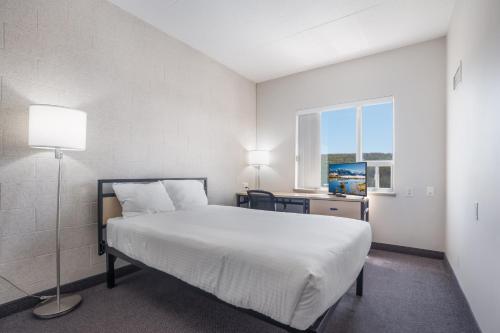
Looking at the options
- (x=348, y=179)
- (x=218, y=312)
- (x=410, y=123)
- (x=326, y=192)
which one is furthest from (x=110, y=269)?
(x=410, y=123)

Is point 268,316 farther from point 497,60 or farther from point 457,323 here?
point 497,60

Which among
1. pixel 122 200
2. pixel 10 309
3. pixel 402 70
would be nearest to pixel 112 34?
pixel 122 200

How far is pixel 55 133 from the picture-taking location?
71.3 inches

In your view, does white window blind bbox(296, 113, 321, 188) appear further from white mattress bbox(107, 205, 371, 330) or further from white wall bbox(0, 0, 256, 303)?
white mattress bbox(107, 205, 371, 330)

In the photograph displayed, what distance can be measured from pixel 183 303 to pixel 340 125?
332cm

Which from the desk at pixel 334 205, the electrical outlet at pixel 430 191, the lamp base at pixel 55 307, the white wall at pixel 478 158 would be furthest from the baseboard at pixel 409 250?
the lamp base at pixel 55 307

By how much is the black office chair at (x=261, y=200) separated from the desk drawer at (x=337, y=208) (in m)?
0.60

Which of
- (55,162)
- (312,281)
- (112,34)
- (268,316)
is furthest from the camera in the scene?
(112,34)

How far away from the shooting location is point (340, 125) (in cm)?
400

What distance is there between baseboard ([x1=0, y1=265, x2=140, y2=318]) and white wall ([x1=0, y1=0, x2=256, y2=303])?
5cm

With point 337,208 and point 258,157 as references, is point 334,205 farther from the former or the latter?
point 258,157

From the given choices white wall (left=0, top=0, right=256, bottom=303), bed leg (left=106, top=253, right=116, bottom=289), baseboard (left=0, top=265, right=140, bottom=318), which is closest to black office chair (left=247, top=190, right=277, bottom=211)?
white wall (left=0, top=0, right=256, bottom=303)

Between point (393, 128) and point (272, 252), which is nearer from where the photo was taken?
point (272, 252)

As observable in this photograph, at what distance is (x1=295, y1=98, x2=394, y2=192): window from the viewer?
11.8ft
